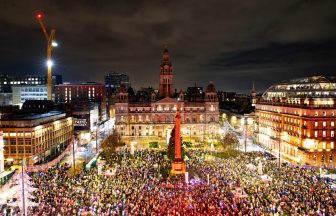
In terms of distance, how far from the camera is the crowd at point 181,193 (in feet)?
121

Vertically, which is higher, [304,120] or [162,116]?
[304,120]

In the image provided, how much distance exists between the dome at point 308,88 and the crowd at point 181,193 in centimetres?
3518

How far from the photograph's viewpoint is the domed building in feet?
248

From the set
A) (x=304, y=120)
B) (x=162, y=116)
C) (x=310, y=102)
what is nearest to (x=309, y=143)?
(x=304, y=120)

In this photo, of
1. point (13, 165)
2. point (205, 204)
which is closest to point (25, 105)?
point (13, 165)

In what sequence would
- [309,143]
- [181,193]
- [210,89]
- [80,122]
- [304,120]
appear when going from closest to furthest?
1. [181,193]
2. [309,143]
3. [304,120]
4. [80,122]
5. [210,89]

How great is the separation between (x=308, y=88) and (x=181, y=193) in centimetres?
6107

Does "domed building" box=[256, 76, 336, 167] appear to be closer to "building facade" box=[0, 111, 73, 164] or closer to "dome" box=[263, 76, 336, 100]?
"dome" box=[263, 76, 336, 100]

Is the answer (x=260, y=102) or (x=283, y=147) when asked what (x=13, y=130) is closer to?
(x=283, y=147)

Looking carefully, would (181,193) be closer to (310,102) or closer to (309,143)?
(309,143)

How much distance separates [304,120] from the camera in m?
78.6

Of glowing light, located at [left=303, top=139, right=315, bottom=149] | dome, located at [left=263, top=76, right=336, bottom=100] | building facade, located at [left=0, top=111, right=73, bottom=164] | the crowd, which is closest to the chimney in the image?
glowing light, located at [left=303, top=139, right=315, bottom=149]

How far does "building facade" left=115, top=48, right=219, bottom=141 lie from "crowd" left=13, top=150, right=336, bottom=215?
64923 mm

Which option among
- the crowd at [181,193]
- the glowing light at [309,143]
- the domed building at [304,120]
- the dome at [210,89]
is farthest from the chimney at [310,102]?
the dome at [210,89]
